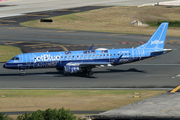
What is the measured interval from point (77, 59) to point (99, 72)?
596 cm

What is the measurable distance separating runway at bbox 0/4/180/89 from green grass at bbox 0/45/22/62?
2630mm

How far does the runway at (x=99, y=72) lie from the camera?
52.5 metres

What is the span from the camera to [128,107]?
38.2 metres

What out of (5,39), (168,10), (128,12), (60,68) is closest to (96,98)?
(60,68)

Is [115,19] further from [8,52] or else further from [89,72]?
[89,72]

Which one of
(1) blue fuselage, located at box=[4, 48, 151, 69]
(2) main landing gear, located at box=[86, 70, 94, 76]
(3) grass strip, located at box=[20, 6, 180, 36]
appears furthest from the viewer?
(3) grass strip, located at box=[20, 6, 180, 36]

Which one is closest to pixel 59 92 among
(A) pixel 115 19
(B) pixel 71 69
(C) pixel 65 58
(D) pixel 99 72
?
(B) pixel 71 69

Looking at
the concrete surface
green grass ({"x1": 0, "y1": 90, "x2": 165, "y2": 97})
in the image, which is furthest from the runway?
the concrete surface

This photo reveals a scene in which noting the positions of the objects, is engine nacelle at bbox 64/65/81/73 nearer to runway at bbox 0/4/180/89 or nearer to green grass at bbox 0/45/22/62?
runway at bbox 0/4/180/89

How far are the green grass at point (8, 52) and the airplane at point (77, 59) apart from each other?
17513mm

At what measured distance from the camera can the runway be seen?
172 ft

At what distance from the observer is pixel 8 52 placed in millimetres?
81062

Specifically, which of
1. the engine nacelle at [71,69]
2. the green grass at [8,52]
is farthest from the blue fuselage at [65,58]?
the green grass at [8,52]

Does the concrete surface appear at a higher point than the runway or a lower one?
higher
